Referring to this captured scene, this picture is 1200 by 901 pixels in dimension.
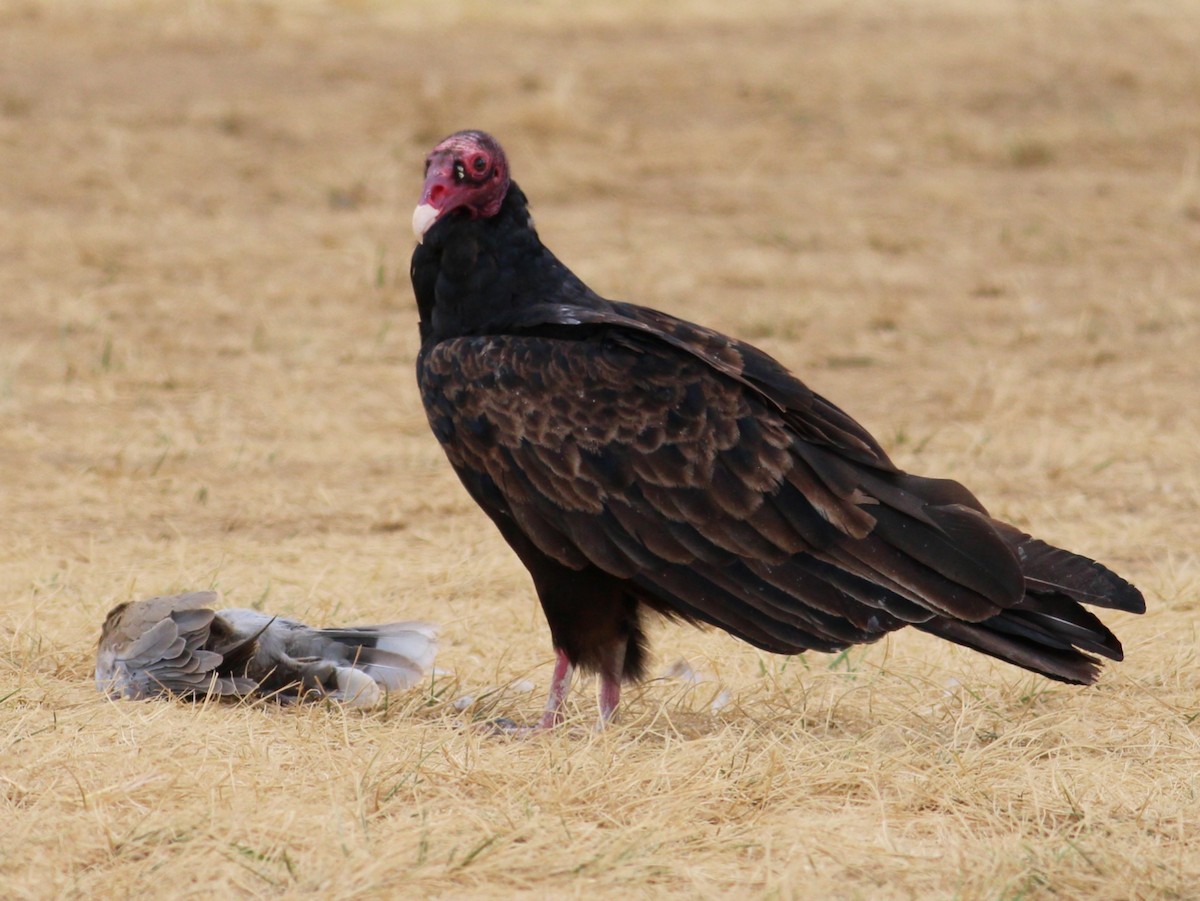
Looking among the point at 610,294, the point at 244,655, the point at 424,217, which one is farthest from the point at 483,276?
the point at 610,294

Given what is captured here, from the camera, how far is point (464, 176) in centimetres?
446

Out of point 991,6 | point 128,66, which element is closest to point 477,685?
point 128,66

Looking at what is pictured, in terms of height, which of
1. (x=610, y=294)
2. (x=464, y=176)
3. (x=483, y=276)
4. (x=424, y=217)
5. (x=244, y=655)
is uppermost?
(x=464, y=176)

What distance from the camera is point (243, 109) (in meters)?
11.7

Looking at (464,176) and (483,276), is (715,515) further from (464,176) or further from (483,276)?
(464,176)

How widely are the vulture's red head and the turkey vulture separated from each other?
397mm

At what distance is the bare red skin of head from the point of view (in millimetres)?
4453

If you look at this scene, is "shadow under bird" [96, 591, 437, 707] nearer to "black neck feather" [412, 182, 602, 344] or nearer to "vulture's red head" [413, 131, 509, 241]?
"black neck feather" [412, 182, 602, 344]

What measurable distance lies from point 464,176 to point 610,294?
16.6ft

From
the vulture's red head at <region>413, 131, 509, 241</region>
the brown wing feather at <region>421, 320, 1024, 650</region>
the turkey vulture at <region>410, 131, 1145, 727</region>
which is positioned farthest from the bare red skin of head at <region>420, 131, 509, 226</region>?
the brown wing feather at <region>421, 320, 1024, 650</region>

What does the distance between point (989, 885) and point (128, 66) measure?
1045 centimetres

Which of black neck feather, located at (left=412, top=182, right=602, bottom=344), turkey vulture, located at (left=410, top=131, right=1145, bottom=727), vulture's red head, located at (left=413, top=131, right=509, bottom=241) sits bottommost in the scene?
turkey vulture, located at (left=410, top=131, right=1145, bottom=727)

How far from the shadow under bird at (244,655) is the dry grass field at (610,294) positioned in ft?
0.38

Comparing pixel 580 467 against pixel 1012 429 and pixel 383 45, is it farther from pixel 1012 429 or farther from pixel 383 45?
pixel 383 45
